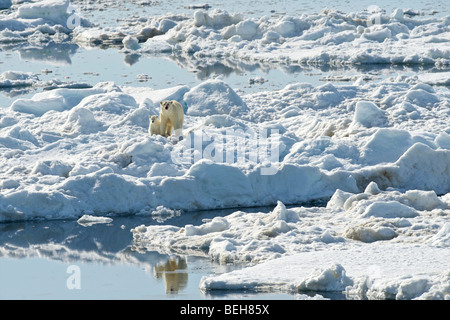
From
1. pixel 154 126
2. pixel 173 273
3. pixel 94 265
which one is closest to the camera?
pixel 173 273

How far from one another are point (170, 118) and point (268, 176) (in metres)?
2.18

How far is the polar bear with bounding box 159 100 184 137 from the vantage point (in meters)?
14.3

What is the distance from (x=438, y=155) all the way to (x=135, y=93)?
26.0 ft

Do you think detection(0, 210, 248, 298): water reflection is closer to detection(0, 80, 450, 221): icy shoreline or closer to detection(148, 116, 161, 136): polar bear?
detection(0, 80, 450, 221): icy shoreline

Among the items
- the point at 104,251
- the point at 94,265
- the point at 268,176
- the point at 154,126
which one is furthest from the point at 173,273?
the point at 154,126

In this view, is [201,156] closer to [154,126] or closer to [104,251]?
[154,126]

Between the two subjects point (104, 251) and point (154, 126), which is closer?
point (104, 251)

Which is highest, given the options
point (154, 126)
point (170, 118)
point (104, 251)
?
point (170, 118)

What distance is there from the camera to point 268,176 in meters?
13.0

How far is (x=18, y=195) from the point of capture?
12.0 m

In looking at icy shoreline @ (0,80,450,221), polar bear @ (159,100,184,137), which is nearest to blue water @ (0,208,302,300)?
icy shoreline @ (0,80,450,221)

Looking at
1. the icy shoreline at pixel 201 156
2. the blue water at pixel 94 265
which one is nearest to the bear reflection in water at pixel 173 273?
the blue water at pixel 94 265

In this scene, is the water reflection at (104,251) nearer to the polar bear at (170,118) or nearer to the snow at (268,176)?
the snow at (268,176)
